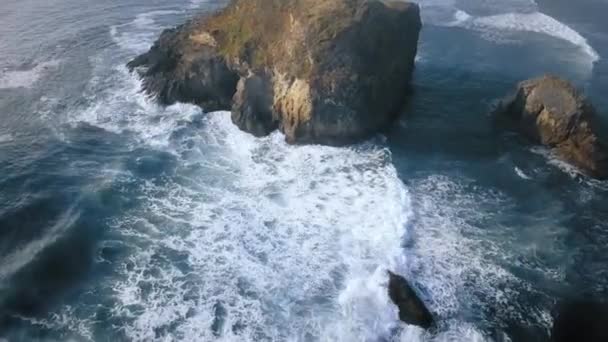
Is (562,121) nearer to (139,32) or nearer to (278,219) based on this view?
(278,219)

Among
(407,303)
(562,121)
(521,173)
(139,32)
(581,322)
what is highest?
(562,121)

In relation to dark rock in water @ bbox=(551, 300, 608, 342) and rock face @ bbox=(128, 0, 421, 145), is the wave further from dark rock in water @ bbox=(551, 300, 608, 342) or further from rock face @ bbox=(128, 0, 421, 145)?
dark rock in water @ bbox=(551, 300, 608, 342)

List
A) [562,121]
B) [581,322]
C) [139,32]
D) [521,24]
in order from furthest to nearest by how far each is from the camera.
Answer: [139,32]
[521,24]
[562,121]
[581,322]

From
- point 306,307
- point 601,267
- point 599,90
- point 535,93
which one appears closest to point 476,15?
point 599,90

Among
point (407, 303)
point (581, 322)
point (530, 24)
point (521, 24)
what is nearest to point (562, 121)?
point (581, 322)

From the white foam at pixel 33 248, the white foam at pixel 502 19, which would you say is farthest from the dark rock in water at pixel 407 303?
the white foam at pixel 502 19

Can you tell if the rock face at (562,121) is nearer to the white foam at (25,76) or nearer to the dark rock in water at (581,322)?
the dark rock in water at (581,322)

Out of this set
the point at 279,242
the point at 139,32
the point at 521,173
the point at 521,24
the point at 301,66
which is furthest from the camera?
the point at 139,32
